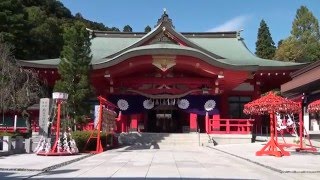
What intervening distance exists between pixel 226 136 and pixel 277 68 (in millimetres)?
5455

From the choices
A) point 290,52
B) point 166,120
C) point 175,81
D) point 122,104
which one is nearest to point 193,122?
point 175,81

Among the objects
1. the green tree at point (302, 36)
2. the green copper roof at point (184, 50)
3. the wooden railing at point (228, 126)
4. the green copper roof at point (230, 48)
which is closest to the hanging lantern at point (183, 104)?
the wooden railing at point (228, 126)

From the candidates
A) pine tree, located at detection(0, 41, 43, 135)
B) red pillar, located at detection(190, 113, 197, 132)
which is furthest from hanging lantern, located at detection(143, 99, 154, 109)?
pine tree, located at detection(0, 41, 43, 135)

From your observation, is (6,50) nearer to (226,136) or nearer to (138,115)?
(138,115)

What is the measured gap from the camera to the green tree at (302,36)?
57497mm

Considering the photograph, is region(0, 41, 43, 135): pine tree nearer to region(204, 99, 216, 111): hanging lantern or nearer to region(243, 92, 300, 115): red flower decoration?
region(204, 99, 216, 111): hanging lantern

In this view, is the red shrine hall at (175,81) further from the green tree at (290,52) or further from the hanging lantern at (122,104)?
the green tree at (290,52)

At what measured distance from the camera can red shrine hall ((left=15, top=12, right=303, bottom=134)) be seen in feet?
80.8

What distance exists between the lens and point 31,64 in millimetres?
24875

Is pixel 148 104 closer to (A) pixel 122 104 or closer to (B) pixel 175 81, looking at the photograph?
(A) pixel 122 104

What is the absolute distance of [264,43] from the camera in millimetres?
66938

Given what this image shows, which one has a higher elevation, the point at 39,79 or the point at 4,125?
the point at 39,79

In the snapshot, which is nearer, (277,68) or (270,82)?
(277,68)

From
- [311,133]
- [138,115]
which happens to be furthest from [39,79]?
[311,133]
